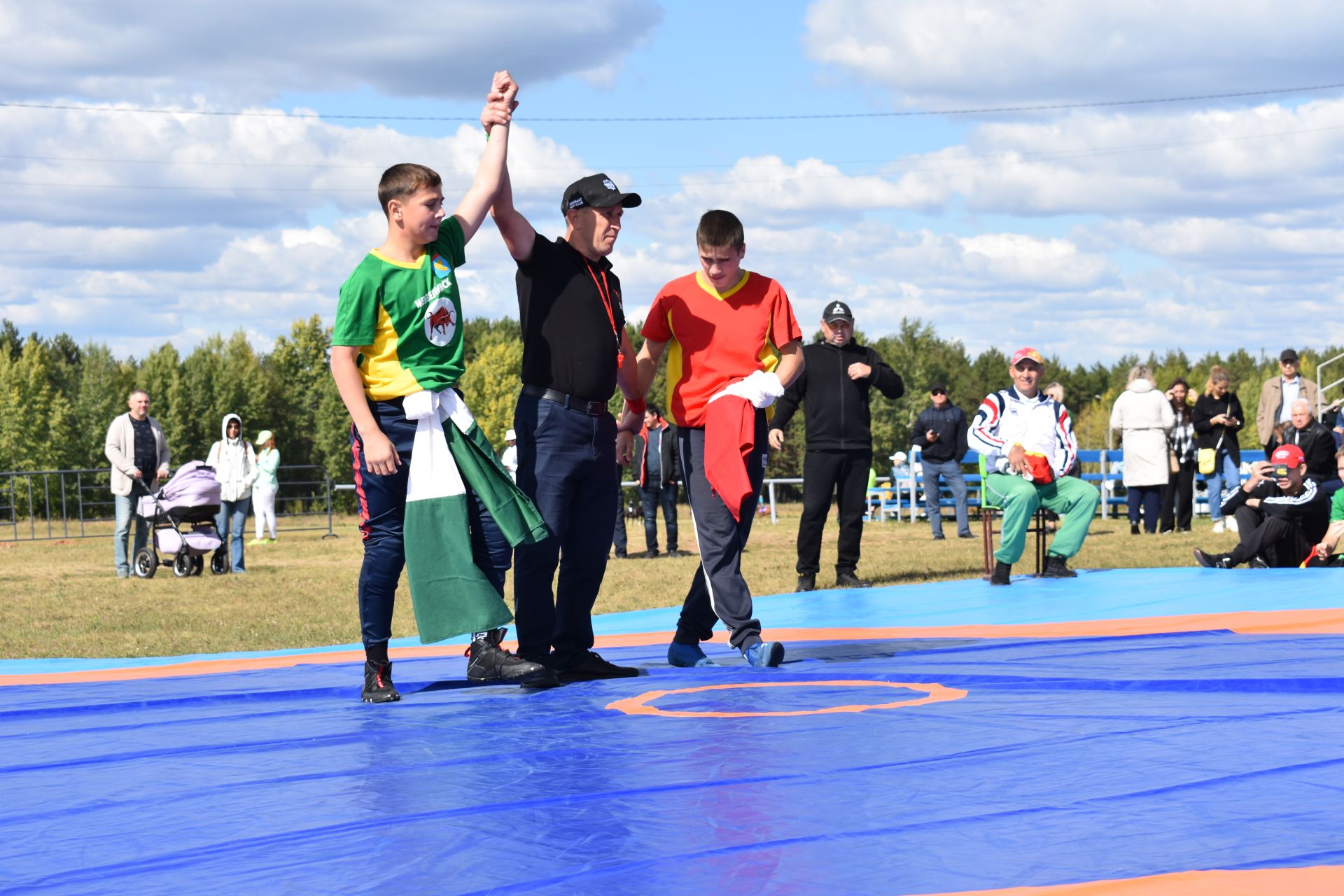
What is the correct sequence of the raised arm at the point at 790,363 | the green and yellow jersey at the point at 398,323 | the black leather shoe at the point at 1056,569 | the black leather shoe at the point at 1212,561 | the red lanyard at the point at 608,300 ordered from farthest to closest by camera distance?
the black leather shoe at the point at 1212,561 → the black leather shoe at the point at 1056,569 → the raised arm at the point at 790,363 → the red lanyard at the point at 608,300 → the green and yellow jersey at the point at 398,323

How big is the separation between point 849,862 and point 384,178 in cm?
289

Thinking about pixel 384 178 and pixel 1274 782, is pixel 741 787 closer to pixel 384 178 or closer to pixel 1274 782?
pixel 1274 782

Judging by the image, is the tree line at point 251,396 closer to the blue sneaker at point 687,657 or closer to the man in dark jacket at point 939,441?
the man in dark jacket at point 939,441

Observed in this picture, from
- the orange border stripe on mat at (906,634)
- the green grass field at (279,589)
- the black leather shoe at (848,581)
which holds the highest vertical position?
the orange border stripe on mat at (906,634)

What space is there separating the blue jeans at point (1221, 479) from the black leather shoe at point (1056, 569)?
25.4ft

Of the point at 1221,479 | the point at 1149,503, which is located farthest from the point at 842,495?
the point at 1221,479

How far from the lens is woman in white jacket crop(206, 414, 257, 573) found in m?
14.9

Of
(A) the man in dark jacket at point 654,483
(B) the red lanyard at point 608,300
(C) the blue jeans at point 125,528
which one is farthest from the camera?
(A) the man in dark jacket at point 654,483

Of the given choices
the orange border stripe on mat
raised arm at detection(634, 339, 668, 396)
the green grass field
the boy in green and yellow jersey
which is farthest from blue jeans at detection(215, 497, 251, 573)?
the boy in green and yellow jersey

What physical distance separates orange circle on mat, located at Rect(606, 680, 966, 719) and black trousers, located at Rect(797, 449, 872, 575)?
533cm

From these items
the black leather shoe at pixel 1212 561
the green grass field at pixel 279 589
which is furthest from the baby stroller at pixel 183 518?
the black leather shoe at pixel 1212 561

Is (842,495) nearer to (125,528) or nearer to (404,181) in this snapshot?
(404,181)

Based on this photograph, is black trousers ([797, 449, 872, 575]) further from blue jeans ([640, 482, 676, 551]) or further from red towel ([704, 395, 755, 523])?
blue jeans ([640, 482, 676, 551])

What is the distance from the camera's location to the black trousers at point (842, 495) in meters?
9.92
